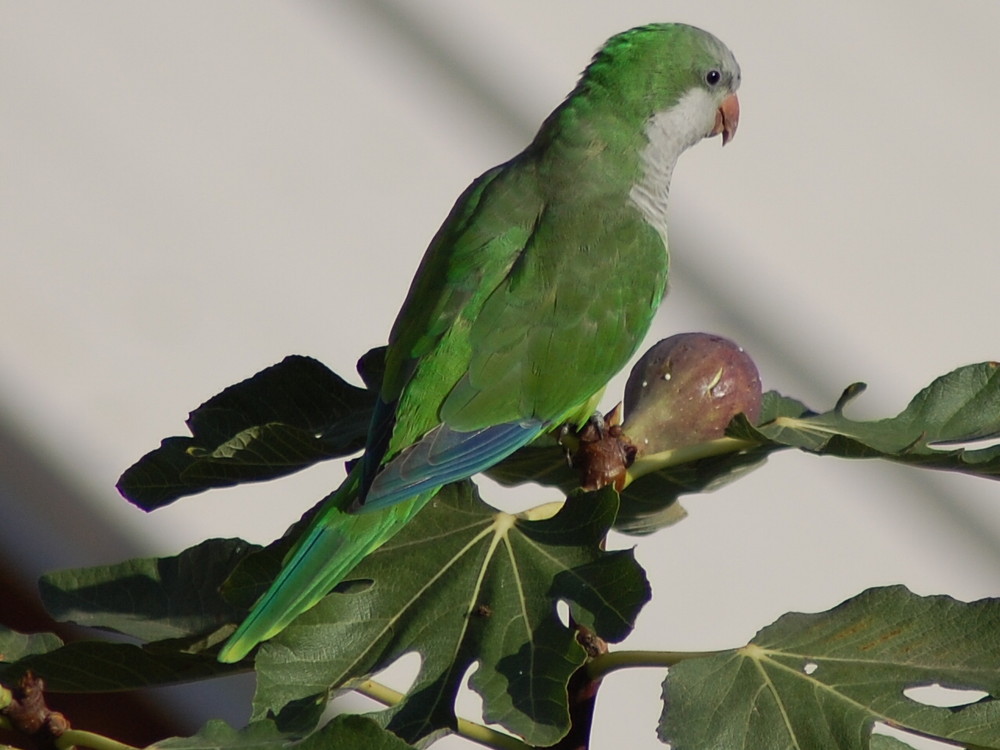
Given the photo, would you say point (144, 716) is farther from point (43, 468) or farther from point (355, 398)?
point (355, 398)

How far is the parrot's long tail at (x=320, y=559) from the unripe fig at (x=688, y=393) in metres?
0.23

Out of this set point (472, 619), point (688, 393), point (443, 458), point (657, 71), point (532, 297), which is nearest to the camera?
point (472, 619)

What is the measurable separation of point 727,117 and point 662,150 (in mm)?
211

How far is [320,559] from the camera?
43.2 inches

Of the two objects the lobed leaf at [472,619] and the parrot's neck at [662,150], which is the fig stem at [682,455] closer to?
the lobed leaf at [472,619]

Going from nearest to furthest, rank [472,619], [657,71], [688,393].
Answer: [472,619] → [688,393] → [657,71]

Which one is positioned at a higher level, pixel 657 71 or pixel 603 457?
pixel 657 71

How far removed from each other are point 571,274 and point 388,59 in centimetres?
212

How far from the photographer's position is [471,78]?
11.0 ft

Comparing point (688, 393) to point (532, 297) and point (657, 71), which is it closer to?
point (532, 297)

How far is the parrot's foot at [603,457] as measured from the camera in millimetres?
1084

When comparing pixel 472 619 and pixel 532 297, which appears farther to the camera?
pixel 532 297

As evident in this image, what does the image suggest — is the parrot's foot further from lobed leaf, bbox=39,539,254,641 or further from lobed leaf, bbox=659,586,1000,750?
lobed leaf, bbox=39,539,254,641

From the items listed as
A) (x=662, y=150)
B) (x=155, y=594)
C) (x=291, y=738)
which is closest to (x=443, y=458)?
(x=155, y=594)
